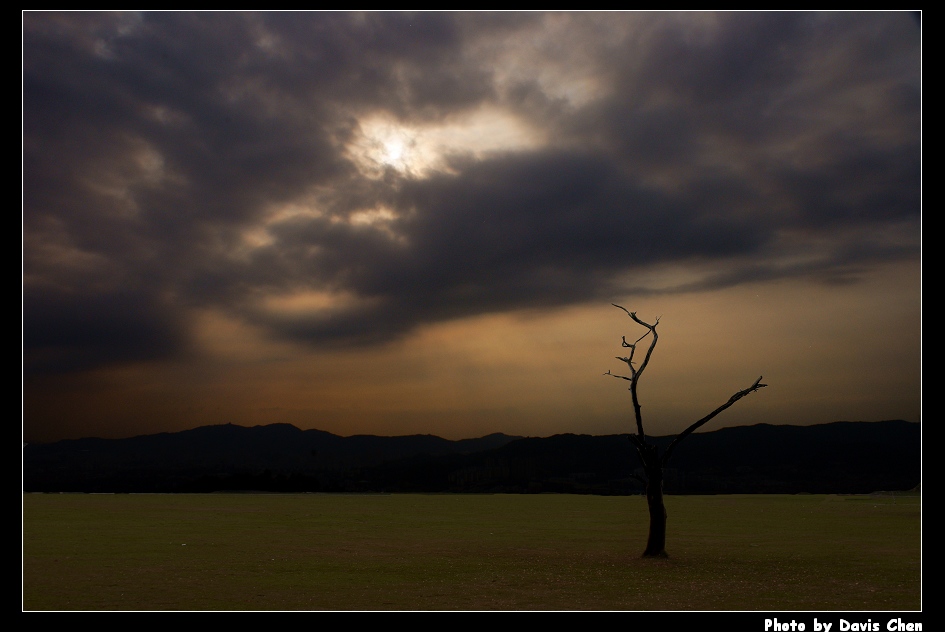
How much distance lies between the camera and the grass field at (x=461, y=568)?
66.0ft

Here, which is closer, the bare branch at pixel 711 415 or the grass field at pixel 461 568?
the grass field at pixel 461 568

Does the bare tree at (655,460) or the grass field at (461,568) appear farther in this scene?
the bare tree at (655,460)

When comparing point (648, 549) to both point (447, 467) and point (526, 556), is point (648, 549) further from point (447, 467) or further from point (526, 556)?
point (447, 467)

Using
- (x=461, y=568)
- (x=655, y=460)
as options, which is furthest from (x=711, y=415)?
(x=461, y=568)

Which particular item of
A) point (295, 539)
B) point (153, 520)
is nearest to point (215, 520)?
point (153, 520)

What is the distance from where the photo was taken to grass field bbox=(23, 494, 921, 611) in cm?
2012

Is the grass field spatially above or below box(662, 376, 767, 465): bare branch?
below

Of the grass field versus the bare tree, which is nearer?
the grass field

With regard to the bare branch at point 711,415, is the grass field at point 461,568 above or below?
below

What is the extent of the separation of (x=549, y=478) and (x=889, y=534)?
5655 inches

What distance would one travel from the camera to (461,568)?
27.2m

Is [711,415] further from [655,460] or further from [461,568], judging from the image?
[461,568]

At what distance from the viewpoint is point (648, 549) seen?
3041cm

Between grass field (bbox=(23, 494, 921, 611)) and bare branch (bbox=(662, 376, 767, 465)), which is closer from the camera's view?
grass field (bbox=(23, 494, 921, 611))
